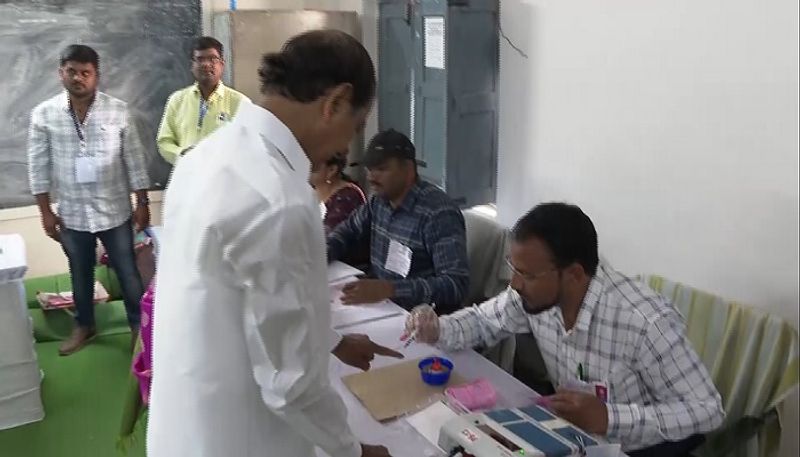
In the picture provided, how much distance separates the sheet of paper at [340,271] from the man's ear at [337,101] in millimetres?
1301

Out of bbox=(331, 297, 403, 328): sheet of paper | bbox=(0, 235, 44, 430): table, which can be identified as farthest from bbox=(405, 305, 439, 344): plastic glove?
bbox=(0, 235, 44, 430): table

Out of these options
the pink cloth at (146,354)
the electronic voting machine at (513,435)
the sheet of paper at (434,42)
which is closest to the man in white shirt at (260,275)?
the electronic voting machine at (513,435)

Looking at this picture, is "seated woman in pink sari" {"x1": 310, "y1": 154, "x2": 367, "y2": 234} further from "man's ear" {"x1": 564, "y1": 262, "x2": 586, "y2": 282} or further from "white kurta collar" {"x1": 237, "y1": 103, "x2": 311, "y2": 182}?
"white kurta collar" {"x1": 237, "y1": 103, "x2": 311, "y2": 182}

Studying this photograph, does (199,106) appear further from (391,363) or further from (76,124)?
(391,363)

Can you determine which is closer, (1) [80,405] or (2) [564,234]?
(2) [564,234]

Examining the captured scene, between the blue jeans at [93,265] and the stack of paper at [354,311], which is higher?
the stack of paper at [354,311]

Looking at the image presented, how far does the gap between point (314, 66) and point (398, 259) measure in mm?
1394

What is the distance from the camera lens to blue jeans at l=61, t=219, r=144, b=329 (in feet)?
10.9

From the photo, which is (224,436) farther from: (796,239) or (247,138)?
(796,239)

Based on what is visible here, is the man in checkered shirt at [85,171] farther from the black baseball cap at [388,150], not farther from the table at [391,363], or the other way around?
the table at [391,363]

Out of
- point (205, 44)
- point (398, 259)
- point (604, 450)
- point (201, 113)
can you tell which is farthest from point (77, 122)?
point (604, 450)

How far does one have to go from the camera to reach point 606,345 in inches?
60.6

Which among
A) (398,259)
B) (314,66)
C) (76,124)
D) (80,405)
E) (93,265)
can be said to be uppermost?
(314,66)

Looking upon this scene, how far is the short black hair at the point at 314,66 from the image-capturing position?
41.2 inches
